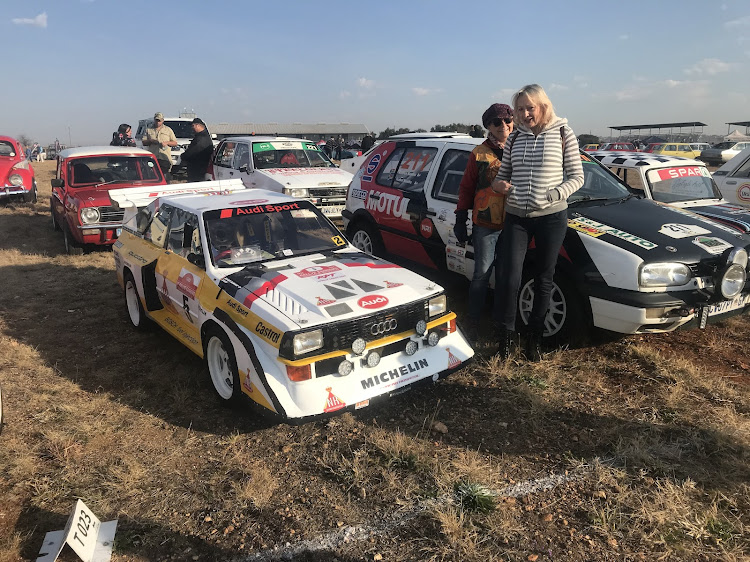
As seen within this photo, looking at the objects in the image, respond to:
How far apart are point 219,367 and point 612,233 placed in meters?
3.20

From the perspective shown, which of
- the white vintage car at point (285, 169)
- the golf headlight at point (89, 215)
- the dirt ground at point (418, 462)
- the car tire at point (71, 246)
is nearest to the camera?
the dirt ground at point (418, 462)

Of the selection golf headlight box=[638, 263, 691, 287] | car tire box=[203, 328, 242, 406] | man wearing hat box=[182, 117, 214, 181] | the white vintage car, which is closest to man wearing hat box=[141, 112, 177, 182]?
man wearing hat box=[182, 117, 214, 181]

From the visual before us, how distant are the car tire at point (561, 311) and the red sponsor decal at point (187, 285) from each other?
2.75m

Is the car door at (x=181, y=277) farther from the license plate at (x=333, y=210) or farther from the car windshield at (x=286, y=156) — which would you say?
the car windshield at (x=286, y=156)

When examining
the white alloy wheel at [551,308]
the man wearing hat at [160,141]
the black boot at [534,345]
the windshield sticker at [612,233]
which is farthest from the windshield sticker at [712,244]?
the man wearing hat at [160,141]

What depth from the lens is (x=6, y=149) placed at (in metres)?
13.1

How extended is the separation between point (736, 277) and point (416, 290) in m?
2.50

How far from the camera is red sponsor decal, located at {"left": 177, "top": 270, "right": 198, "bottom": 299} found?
4.14 metres

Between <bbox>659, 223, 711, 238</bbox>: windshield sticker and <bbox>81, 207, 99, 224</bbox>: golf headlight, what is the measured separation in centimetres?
760

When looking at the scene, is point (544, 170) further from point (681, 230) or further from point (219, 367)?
point (219, 367)

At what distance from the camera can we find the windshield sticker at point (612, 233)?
4020mm

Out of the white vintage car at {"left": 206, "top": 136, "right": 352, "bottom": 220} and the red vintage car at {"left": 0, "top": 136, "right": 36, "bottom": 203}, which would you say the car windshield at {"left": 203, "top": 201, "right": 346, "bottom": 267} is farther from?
the red vintage car at {"left": 0, "top": 136, "right": 36, "bottom": 203}

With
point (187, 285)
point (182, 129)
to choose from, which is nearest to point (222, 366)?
point (187, 285)

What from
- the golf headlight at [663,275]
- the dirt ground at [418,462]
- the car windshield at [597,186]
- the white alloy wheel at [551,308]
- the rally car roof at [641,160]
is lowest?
the dirt ground at [418,462]
